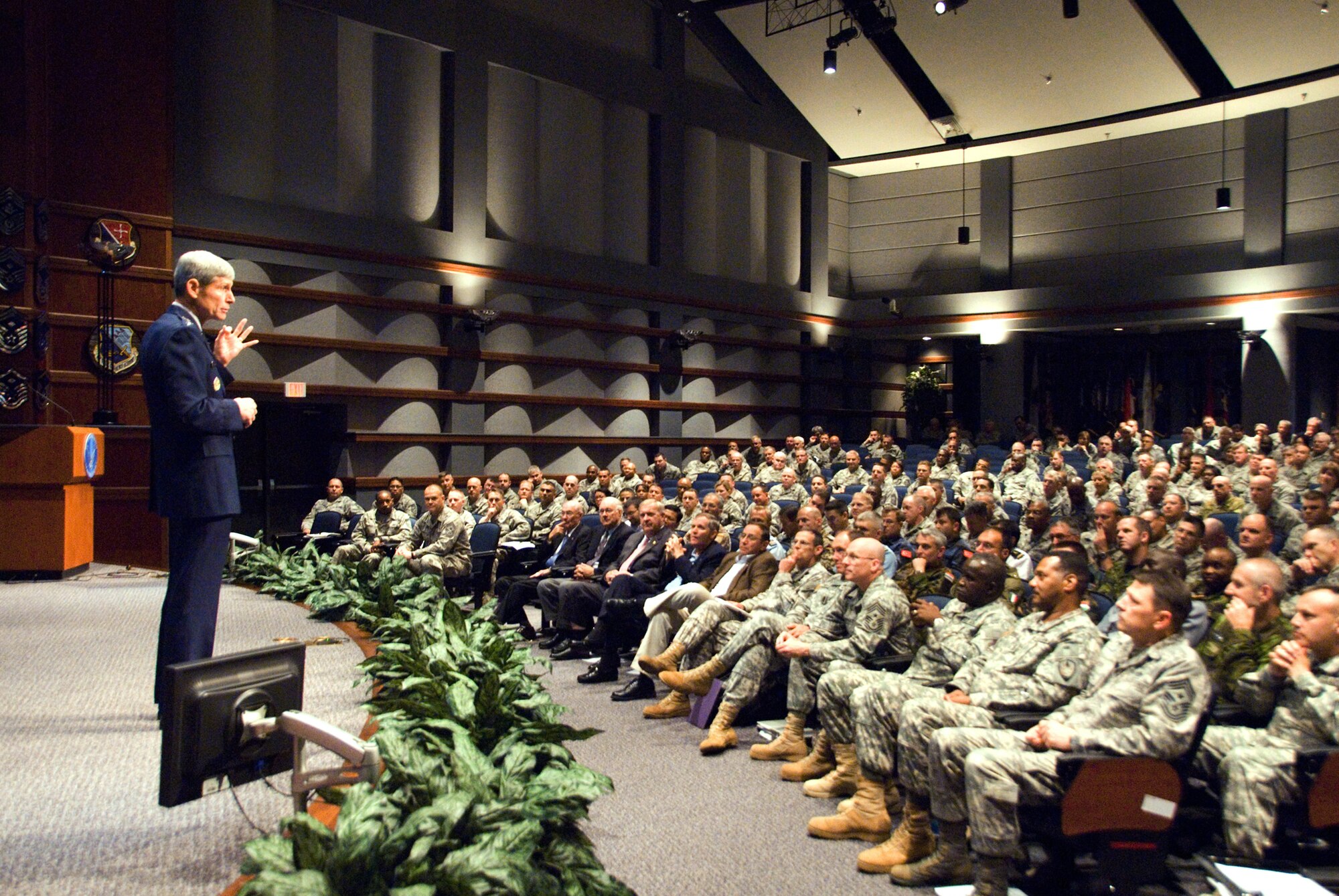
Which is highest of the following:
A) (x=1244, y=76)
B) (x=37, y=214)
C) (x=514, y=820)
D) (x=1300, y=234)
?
(x=1244, y=76)

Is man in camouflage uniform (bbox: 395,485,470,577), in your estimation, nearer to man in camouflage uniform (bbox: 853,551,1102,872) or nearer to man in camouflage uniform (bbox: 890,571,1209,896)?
man in camouflage uniform (bbox: 853,551,1102,872)

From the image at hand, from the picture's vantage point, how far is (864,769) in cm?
306

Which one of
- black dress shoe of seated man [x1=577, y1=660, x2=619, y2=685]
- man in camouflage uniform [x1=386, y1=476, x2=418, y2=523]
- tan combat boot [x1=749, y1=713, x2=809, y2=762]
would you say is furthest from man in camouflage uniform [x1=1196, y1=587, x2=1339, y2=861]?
man in camouflage uniform [x1=386, y1=476, x2=418, y2=523]

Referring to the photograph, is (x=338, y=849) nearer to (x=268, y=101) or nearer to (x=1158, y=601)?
(x=1158, y=601)

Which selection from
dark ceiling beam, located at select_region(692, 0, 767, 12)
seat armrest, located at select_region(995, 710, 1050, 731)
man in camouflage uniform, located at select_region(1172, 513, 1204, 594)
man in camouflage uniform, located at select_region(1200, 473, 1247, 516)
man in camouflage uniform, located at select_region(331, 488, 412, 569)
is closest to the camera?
seat armrest, located at select_region(995, 710, 1050, 731)

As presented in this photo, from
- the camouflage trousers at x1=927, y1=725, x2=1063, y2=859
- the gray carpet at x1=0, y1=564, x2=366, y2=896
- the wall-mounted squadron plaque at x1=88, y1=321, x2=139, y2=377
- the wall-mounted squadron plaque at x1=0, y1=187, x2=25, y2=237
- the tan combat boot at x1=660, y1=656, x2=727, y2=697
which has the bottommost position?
the tan combat boot at x1=660, y1=656, x2=727, y2=697

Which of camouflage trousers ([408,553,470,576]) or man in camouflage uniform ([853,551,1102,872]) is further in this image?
camouflage trousers ([408,553,470,576])

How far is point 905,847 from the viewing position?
9.23 ft

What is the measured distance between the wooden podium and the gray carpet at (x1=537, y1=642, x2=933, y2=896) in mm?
3686

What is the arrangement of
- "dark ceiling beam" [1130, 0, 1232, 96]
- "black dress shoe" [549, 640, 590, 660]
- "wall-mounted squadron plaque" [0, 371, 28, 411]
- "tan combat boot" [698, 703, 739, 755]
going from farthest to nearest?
"dark ceiling beam" [1130, 0, 1232, 96]
"wall-mounted squadron plaque" [0, 371, 28, 411]
"black dress shoe" [549, 640, 590, 660]
"tan combat boot" [698, 703, 739, 755]

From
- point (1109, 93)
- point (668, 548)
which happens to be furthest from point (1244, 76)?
point (668, 548)

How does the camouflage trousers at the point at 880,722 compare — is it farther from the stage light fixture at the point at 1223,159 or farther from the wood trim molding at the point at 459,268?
the stage light fixture at the point at 1223,159

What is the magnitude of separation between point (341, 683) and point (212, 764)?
1549 millimetres

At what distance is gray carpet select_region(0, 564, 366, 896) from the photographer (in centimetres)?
187
